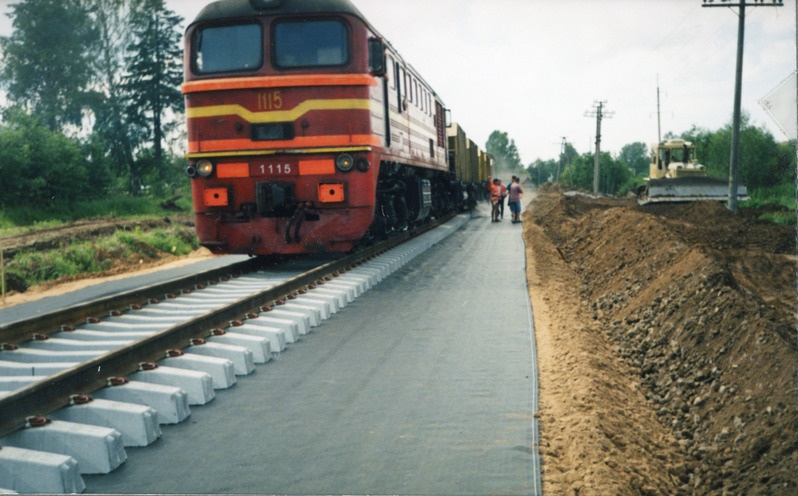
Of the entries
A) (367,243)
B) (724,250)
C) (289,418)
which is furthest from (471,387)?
(724,250)

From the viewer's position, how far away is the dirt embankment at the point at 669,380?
350cm

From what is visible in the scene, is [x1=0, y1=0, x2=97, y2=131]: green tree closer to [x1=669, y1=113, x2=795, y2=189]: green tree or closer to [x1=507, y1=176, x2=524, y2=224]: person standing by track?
[x1=507, y1=176, x2=524, y2=224]: person standing by track

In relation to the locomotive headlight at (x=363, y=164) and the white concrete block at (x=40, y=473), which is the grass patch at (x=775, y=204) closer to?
the locomotive headlight at (x=363, y=164)

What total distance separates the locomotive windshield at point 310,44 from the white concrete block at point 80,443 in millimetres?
7175

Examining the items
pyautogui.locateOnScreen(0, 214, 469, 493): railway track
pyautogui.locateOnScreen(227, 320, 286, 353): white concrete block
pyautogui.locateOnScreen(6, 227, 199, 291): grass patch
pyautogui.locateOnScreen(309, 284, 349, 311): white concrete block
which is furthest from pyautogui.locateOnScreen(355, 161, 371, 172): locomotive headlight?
pyautogui.locateOnScreen(6, 227, 199, 291): grass patch

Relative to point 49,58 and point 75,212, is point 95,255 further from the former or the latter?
point 75,212

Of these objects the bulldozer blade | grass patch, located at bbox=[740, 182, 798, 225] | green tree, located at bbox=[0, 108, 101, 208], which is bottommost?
grass patch, located at bbox=[740, 182, 798, 225]

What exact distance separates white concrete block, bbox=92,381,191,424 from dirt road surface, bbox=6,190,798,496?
2044mm

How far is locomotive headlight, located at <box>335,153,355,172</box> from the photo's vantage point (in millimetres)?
9609

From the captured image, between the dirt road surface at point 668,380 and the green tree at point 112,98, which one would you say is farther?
the green tree at point 112,98

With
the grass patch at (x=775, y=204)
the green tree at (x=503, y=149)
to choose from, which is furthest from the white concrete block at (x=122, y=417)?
the green tree at (x=503, y=149)

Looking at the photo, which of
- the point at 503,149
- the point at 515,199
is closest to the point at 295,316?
the point at 515,199

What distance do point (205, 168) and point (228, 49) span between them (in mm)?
1719

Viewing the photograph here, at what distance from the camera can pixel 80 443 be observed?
11.2 feet
